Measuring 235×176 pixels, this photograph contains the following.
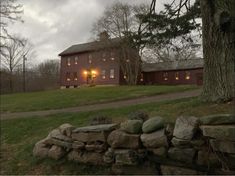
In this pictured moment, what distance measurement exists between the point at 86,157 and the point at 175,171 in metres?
2.03

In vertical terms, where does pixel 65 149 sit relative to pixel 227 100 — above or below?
below

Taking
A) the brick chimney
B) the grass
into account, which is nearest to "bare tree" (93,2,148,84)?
the brick chimney

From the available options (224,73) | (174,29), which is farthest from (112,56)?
(224,73)

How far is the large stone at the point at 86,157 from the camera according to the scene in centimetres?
605

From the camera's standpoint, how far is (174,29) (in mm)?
9320

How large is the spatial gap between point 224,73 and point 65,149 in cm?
435

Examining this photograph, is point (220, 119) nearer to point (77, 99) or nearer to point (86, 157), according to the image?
point (86, 157)

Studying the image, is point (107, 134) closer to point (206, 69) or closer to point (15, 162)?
point (15, 162)

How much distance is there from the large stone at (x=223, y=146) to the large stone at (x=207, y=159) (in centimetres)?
15

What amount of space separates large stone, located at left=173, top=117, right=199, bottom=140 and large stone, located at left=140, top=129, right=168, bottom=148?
258 millimetres

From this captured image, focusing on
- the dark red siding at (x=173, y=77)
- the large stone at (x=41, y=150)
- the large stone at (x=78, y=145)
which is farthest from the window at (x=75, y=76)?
the large stone at (x=78, y=145)

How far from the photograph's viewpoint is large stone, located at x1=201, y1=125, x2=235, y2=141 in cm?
459

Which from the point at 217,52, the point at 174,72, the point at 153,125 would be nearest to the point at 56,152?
the point at 153,125

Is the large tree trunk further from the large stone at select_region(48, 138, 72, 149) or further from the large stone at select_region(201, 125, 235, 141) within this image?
the large stone at select_region(48, 138, 72, 149)
